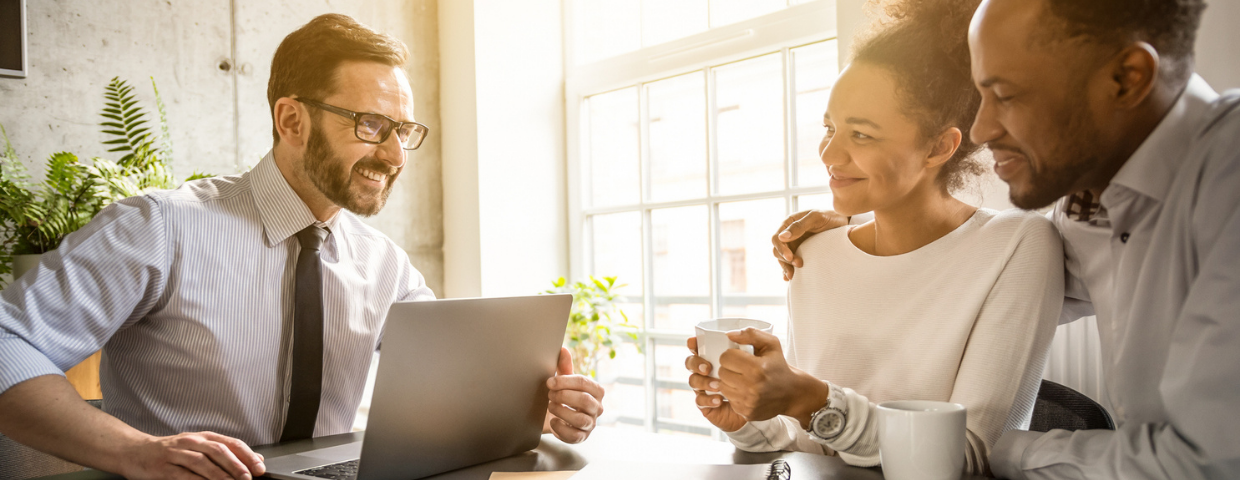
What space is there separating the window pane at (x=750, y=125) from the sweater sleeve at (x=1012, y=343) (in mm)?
1538

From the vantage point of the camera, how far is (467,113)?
3109 mm

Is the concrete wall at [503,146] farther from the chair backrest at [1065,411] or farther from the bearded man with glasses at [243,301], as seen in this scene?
the chair backrest at [1065,411]

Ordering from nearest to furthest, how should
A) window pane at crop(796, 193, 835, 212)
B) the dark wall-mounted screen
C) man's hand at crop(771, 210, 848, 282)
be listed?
man's hand at crop(771, 210, 848, 282) → the dark wall-mounted screen → window pane at crop(796, 193, 835, 212)

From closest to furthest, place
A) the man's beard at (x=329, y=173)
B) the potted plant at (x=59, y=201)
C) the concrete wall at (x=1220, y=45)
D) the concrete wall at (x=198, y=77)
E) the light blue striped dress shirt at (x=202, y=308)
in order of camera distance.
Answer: the concrete wall at (x=1220, y=45) < the light blue striped dress shirt at (x=202, y=308) < the man's beard at (x=329, y=173) < the potted plant at (x=59, y=201) < the concrete wall at (x=198, y=77)

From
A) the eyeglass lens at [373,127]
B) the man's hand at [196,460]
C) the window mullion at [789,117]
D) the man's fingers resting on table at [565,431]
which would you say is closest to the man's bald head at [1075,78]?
the man's fingers resting on table at [565,431]

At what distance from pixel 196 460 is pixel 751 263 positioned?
2.08 metres

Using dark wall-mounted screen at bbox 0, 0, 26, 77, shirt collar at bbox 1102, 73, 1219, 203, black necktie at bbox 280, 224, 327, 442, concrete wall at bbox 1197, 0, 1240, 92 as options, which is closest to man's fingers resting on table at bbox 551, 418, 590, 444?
black necktie at bbox 280, 224, 327, 442

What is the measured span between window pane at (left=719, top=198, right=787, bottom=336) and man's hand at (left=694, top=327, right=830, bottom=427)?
163cm

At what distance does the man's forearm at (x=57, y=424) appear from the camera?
1001 millimetres

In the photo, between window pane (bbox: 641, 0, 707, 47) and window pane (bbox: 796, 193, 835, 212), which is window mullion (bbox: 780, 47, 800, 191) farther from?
window pane (bbox: 641, 0, 707, 47)

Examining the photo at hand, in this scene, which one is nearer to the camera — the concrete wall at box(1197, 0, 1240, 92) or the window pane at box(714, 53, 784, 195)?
the concrete wall at box(1197, 0, 1240, 92)

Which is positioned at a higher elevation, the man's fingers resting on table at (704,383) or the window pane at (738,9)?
the window pane at (738,9)

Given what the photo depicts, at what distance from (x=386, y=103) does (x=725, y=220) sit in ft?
5.09

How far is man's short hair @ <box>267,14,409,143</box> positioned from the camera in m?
1.53
